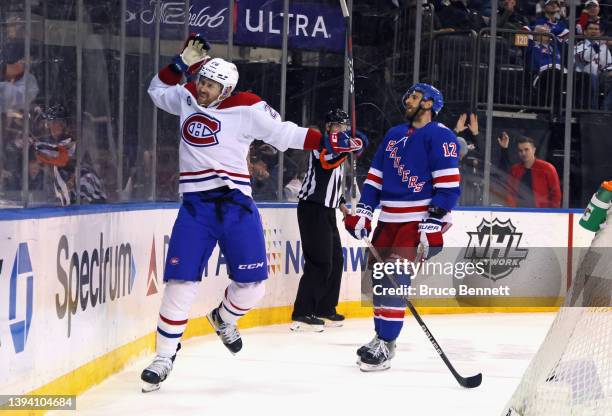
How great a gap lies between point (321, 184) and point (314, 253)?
1.51 feet

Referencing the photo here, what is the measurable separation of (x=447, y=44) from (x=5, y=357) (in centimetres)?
737

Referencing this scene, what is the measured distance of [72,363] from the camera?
5.35 metres

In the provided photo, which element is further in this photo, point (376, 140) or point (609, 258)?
point (376, 140)

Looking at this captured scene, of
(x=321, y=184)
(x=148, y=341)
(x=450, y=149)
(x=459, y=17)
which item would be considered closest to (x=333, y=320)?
(x=321, y=184)

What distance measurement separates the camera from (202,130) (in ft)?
19.4

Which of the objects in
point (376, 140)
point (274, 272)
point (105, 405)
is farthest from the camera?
point (376, 140)

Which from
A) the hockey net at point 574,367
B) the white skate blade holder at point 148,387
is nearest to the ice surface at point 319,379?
the white skate blade holder at point 148,387

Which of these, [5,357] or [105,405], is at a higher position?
[5,357]

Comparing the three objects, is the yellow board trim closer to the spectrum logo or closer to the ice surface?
the ice surface

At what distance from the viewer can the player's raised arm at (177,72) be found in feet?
19.8

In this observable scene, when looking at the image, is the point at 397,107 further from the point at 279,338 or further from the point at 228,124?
the point at 228,124

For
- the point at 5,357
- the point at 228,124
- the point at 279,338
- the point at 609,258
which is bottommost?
the point at 279,338

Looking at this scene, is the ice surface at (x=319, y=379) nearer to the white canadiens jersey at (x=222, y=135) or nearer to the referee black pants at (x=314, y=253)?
the referee black pants at (x=314, y=253)

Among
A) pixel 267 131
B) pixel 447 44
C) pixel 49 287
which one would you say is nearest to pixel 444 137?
pixel 267 131
